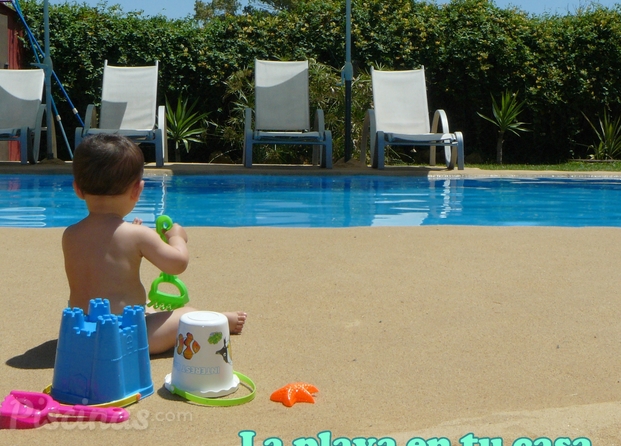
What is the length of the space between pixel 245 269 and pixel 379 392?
167 cm

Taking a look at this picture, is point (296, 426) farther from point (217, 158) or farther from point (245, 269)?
point (217, 158)

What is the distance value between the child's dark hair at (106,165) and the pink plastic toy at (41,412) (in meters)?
0.69

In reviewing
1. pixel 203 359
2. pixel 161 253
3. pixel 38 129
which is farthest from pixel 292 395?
pixel 38 129

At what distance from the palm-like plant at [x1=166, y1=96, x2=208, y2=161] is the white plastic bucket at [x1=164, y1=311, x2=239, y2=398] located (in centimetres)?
977

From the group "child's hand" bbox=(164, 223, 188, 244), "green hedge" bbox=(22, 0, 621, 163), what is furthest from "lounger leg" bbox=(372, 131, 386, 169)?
"child's hand" bbox=(164, 223, 188, 244)

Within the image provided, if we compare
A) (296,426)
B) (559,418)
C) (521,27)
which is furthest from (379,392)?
(521,27)

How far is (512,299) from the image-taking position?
10.5 ft

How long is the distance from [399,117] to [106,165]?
27.2ft

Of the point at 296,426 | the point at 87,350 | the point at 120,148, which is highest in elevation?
the point at 120,148

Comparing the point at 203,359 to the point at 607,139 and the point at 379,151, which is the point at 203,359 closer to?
the point at 379,151

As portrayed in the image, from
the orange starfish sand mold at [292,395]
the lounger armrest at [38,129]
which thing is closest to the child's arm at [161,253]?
the orange starfish sand mold at [292,395]

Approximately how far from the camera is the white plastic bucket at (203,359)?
6.90 feet

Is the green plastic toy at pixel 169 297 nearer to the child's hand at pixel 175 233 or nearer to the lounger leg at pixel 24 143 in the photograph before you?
the child's hand at pixel 175 233

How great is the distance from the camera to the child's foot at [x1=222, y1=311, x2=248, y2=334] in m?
2.65
